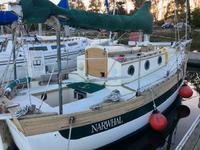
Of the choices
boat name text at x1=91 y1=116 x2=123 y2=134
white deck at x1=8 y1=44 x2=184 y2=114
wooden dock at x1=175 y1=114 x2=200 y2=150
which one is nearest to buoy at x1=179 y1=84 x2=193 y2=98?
white deck at x1=8 y1=44 x2=184 y2=114

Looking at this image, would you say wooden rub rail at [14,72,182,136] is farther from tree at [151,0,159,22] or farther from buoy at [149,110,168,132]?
tree at [151,0,159,22]

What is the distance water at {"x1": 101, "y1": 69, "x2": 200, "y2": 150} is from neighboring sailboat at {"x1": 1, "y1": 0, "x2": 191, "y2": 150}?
17.5 inches

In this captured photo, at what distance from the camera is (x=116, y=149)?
9.67 metres

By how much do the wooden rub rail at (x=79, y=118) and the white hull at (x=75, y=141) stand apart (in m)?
0.18

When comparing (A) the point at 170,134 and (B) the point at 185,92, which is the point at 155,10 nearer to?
(B) the point at 185,92

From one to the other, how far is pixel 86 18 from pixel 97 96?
2.50 meters

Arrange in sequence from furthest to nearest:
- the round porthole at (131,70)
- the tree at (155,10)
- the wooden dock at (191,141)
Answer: the tree at (155,10) → the round porthole at (131,70) → the wooden dock at (191,141)

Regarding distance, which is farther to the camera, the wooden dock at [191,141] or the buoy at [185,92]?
the buoy at [185,92]

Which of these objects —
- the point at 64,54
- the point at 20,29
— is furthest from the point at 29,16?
the point at 64,54

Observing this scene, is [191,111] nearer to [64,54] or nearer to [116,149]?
[116,149]

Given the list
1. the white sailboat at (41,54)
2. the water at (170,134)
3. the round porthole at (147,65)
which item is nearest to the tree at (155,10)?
the white sailboat at (41,54)

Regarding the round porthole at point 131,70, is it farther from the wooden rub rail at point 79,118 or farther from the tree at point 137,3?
the tree at point 137,3

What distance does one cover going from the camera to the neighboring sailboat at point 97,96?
7.55 m

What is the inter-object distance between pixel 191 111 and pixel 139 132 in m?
4.03
